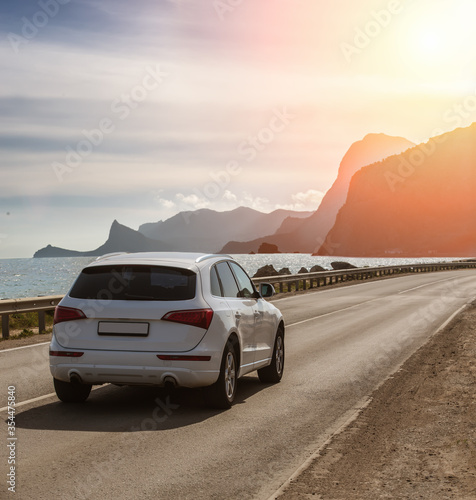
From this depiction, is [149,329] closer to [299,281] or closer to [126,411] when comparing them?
[126,411]

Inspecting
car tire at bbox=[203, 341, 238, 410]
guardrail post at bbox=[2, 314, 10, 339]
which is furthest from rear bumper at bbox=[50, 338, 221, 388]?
guardrail post at bbox=[2, 314, 10, 339]

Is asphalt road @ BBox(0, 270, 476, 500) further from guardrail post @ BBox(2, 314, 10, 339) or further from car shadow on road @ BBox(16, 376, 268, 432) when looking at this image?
guardrail post @ BBox(2, 314, 10, 339)

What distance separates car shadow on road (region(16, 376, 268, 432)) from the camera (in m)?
7.19

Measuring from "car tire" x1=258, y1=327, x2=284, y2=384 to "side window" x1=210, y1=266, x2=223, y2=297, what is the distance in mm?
1942

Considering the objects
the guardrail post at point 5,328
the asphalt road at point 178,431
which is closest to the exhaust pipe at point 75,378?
the asphalt road at point 178,431

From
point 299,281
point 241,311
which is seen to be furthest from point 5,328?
point 299,281

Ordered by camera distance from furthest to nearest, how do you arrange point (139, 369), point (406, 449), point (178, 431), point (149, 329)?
1. point (149, 329)
2. point (139, 369)
3. point (178, 431)
4. point (406, 449)

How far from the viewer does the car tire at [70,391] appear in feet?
26.7

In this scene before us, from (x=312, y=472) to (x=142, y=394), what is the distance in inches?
154

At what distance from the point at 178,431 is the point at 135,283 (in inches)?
68.3

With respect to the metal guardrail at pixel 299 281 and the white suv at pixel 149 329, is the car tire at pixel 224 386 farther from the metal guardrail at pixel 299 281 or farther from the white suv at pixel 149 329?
the metal guardrail at pixel 299 281

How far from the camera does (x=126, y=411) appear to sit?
26.0ft

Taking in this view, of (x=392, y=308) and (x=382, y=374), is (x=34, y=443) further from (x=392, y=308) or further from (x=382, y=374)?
(x=392, y=308)

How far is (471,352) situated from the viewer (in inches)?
516
